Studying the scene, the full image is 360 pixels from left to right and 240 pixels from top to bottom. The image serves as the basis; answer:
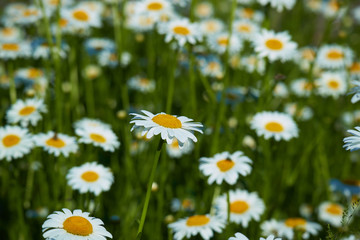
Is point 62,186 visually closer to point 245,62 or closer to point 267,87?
point 267,87

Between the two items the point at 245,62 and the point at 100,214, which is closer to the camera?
the point at 100,214

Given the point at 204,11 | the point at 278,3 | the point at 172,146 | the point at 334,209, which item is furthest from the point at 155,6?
the point at 204,11

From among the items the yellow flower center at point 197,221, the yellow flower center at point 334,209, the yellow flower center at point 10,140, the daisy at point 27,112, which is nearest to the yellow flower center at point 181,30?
the daisy at point 27,112

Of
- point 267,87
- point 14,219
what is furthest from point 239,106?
point 14,219

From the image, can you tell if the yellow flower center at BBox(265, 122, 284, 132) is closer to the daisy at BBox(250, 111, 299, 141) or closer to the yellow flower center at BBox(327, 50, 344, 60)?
the daisy at BBox(250, 111, 299, 141)

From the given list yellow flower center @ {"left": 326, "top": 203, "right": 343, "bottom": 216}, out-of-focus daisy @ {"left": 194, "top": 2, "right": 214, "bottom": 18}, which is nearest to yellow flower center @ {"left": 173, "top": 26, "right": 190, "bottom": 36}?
yellow flower center @ {"left": 326, "top": 203, "right": 343, "bottom": 216}

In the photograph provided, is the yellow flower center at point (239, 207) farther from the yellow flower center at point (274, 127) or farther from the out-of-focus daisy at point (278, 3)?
the out-of-focus daisy at point (278, 3)
